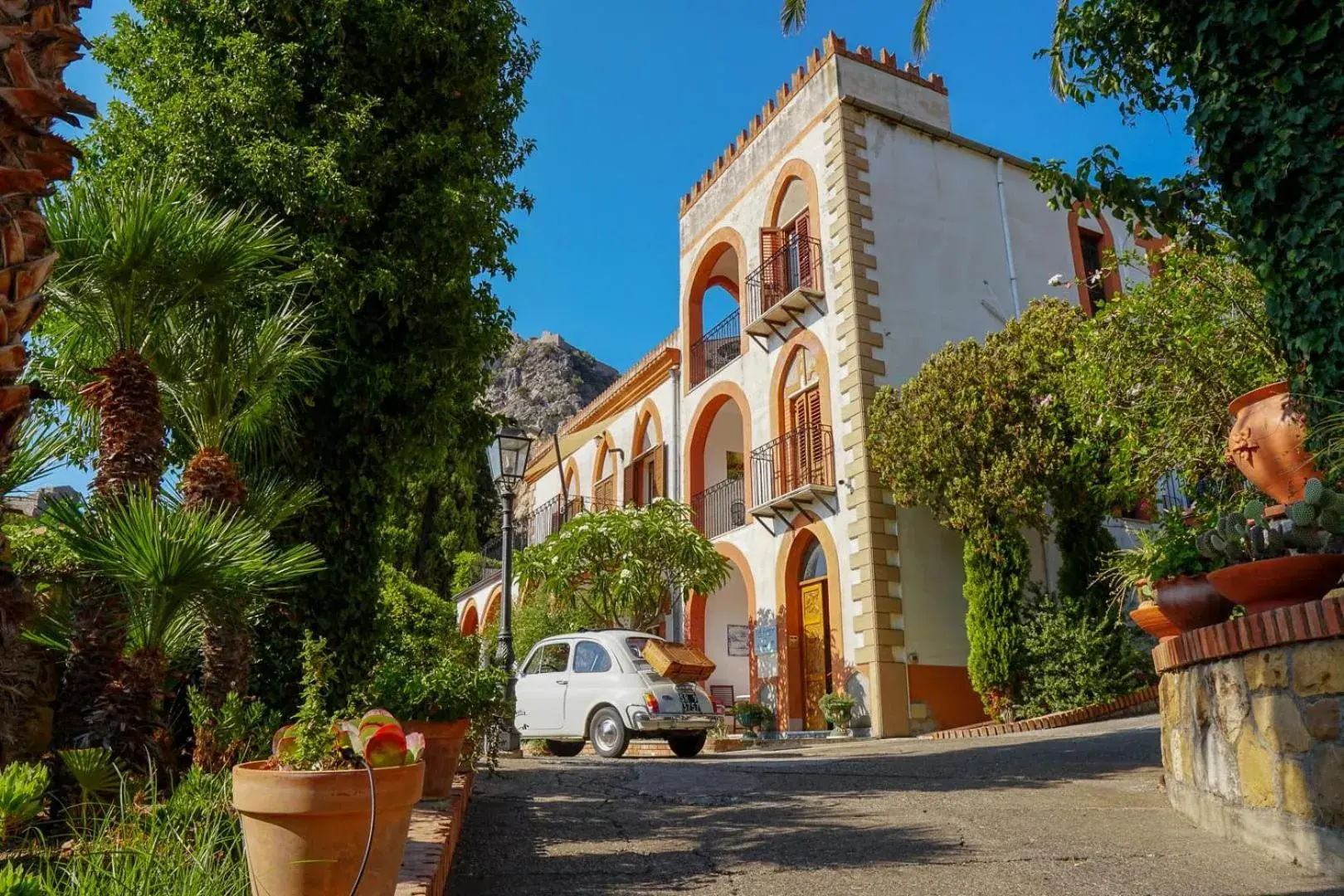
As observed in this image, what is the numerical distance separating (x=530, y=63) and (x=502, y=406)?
47.8 m

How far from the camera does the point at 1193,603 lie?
191 inches

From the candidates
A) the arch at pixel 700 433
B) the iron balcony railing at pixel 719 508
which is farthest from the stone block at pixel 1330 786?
the arch at pixel 700 433

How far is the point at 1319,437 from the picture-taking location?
483 cm

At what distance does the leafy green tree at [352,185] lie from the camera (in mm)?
6660

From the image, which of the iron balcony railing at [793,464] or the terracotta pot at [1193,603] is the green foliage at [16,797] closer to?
the terracotta pot at [1193,603]

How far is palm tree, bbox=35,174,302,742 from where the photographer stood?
4496mm

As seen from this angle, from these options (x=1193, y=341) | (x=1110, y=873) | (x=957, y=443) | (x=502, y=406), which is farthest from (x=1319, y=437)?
(x=502, y=406)

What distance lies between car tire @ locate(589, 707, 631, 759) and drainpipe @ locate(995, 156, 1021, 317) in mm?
10458

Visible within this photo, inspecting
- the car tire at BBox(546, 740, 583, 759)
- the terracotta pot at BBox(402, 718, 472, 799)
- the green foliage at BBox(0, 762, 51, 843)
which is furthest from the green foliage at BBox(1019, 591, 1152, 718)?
the green foliage at BBox(0, 762, 51, 843)

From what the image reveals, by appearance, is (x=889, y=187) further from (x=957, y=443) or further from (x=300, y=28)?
(x=300, y=28)

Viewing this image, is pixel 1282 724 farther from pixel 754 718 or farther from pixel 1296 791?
pixel 754 718

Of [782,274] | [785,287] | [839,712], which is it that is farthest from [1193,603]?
[782,274]

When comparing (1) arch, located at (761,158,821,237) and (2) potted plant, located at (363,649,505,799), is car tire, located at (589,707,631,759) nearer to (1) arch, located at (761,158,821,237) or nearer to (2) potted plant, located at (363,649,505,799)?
(2) potted plant, located at (363,649,505,799)

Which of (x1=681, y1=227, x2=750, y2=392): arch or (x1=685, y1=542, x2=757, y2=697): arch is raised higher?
(x1=681, y1=227, x2=750, y2=392): arch
